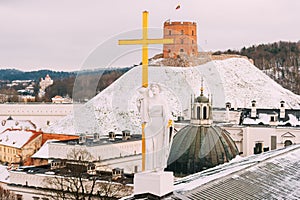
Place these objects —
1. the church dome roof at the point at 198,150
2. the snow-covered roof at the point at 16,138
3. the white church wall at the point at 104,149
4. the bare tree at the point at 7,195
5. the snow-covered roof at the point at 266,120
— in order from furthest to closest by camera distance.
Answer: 1. the snow-covered roof at the point at 16,138
2. the snow-covered roof at the point at 266,120
3. the white church wall at the point at 104,149
4. the bare tree at the point at 7,195
5. the church dome roof at the point at 198,150

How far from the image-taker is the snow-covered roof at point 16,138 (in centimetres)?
6247

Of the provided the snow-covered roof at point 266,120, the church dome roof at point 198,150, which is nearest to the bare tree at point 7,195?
the church dome roof at point 198,150

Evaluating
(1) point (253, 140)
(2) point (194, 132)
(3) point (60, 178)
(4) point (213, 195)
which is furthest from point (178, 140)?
(4) point (213, 195)

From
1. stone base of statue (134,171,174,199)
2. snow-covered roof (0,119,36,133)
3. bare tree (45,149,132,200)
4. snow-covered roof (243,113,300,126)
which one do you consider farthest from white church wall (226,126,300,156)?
snow-covered roof (0,119,36,133)

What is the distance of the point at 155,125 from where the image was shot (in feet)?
35.7

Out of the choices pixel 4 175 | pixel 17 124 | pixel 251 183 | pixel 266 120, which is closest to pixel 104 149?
pixel 4 175

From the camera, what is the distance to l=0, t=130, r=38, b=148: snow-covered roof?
6247 centimetres

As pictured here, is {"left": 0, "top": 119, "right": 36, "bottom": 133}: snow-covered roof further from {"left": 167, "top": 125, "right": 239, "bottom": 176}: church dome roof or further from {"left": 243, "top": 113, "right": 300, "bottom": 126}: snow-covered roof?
{"left": 167, "top": 125, "right": 239, "bottom": 176}: church dome roof

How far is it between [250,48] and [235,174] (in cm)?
13354

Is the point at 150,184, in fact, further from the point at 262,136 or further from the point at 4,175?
the point at 262,136

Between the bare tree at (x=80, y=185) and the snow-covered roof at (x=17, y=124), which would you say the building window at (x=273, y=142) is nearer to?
the bare tree at (x=80, y=185)

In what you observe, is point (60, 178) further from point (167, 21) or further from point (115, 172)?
point (167, 21)

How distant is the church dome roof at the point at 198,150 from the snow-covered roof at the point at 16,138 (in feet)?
101

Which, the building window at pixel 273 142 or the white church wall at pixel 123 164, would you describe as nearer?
the white church wall at pixel 123 164
